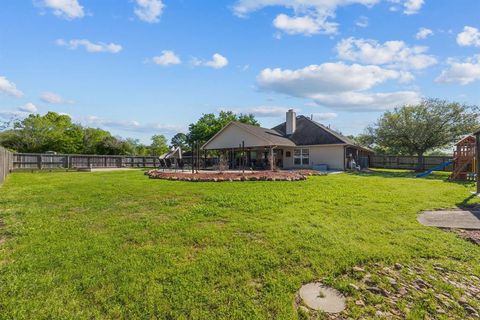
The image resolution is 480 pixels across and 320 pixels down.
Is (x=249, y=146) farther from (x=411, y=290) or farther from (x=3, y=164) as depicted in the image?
(x=411, y=290)

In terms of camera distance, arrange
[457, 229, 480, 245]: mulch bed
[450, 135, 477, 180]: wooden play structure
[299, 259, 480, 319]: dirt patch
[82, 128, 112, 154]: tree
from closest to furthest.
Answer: [299, 259, 480, 319]: dirt patch < [457, 229, 480, 245]: mulch bed < [450, 135, 477, 180]: wooden play structure < [82, 128, 112, 154]: tree

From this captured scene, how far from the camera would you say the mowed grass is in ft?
10.0

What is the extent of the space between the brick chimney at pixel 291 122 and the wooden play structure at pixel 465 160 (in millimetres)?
12305

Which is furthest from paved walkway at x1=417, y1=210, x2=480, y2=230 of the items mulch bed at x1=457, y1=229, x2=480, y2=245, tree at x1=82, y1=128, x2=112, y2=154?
tree at x1=82, y1=128, x2=112, y2=154

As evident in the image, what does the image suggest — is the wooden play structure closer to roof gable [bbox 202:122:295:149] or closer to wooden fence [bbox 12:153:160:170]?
roof gable [bbox 202:122:295:149]

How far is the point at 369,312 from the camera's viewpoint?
2932 mm

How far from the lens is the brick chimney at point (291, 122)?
25.9 metres

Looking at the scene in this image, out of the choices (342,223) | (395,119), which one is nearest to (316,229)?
(342,223)

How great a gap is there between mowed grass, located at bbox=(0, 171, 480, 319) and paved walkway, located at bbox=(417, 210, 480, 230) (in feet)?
0.97

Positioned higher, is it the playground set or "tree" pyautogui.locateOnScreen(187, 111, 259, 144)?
"tree" pyautogui.locateOnScreen(187, 111, 259, 144)

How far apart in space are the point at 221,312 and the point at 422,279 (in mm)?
2565

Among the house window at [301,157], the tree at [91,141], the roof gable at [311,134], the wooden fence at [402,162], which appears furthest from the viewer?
the tree at [91,141]

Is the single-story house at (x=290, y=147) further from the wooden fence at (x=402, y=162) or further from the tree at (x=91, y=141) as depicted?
the tree at (x=91, y=141)

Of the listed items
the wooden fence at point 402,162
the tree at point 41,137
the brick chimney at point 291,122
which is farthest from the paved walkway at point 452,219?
the tree at point 41,137
